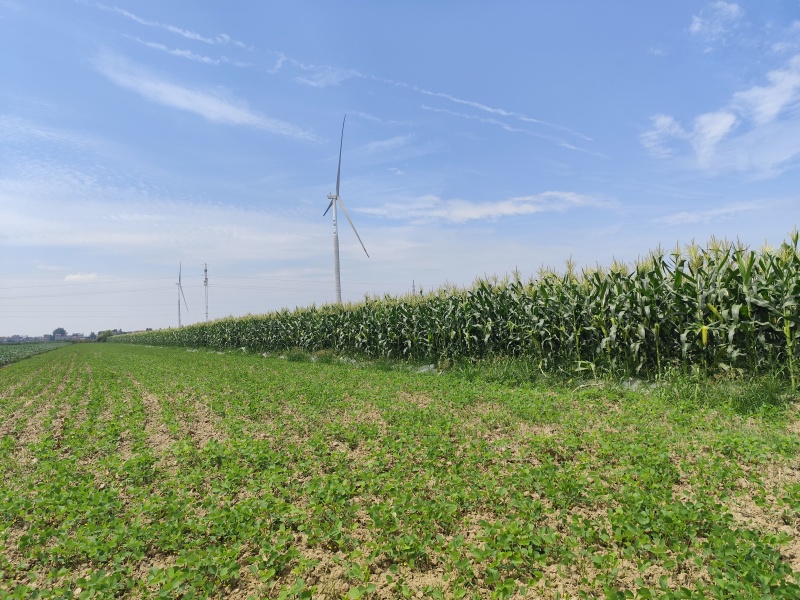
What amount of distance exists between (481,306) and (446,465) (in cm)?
1033

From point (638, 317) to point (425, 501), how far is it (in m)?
8.84

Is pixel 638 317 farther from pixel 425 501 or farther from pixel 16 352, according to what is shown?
pixel 16 352

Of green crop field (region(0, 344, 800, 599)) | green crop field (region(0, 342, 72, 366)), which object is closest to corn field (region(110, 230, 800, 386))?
green crop field (region(0, 344, 800, 599))

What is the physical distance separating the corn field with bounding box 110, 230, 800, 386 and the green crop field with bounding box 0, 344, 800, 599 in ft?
3.27

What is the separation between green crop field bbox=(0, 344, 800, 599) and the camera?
4.07 m

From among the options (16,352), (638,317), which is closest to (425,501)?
(638,317)

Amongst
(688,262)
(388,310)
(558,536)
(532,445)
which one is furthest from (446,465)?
(388,310)

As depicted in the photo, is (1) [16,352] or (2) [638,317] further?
(1) [16,352]

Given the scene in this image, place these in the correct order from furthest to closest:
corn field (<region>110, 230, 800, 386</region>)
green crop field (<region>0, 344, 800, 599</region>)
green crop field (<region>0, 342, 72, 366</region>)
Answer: green crop field (<region>0, 342, 72, 366</region>)
corn field (<region>110, 230, 800, 386</region>)
green crop field (<region>0, 344, 800, 599</region>)

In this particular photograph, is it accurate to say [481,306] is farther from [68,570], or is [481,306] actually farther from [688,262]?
[68,570]

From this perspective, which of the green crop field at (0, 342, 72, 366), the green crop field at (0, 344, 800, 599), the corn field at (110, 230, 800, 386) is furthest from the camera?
the green crop field at (0, 342, 72, 366)

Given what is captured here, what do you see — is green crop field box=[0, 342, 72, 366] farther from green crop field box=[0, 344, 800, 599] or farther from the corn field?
green crop field box=[0, 344, 800, 599]

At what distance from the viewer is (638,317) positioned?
1169 centimetres

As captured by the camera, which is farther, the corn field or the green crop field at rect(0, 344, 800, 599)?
the corn field
